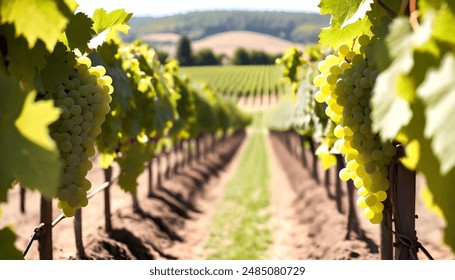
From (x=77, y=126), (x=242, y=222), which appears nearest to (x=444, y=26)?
(x=77, y=126)

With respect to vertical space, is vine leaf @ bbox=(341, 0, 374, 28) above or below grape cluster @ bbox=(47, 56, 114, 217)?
above

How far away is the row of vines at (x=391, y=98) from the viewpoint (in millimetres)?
1392

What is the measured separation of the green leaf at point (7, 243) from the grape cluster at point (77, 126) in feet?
2.41

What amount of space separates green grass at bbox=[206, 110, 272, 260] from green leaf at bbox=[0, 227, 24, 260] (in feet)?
19.9

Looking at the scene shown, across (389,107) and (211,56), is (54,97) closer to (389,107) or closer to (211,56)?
(389,107)

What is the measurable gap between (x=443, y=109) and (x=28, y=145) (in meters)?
1.06

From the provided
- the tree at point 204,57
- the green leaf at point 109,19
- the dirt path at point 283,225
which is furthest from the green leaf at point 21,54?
the tree at point 204,57

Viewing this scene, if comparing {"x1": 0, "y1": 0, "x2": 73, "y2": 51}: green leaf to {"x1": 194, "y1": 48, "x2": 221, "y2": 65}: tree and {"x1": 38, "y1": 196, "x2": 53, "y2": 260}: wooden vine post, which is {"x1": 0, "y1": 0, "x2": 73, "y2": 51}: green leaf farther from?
{"x1": 194, "y1": 48, "x2": 221, "y2": 65}: tree

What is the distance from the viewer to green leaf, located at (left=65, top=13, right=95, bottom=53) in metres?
2.88

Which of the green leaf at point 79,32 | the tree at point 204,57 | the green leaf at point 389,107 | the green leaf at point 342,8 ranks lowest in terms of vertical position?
the green leaf at point 389,107

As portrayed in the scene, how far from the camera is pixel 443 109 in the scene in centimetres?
130

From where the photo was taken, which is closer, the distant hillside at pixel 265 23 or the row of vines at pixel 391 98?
the row of vines at pixel 391 98

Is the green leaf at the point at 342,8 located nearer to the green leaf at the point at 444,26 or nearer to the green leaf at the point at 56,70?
the green leaf at the point at 444,26

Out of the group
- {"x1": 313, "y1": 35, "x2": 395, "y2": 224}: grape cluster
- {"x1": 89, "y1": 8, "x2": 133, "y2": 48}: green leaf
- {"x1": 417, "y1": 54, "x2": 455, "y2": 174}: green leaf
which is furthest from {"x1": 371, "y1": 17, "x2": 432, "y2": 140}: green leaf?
{"x1": 89, "y1": 8, "x2": 133, "y2": 48}: green leaf
